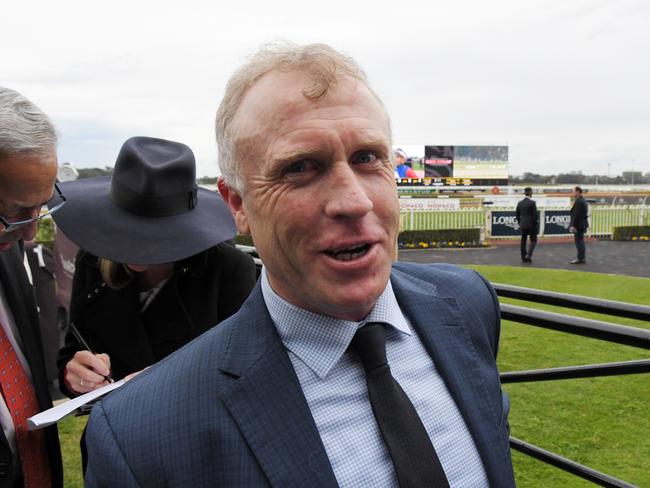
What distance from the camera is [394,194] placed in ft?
4.12

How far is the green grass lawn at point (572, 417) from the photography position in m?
3.47

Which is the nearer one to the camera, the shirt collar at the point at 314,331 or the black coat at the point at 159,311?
the shirt collar at the point at 314,331

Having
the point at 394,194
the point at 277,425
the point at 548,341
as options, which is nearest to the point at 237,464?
the point at 277,425

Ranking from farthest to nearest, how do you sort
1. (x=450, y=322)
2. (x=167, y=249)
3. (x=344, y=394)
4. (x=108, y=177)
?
(x=108, y=177), (x=167, y=249), (x=450, y=322), (x=344, y=394)

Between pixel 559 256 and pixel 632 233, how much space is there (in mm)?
6701

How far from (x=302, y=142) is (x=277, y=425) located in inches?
23.0

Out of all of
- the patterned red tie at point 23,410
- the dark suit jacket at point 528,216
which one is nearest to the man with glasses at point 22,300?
the patterned red tie at point 23,410

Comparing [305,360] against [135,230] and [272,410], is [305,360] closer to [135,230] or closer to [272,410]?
[272,410]

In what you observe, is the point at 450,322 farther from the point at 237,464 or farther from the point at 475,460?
the point at 237,464

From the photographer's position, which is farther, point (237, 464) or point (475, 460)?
point (475, 460)

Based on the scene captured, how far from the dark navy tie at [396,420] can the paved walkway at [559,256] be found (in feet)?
45.5

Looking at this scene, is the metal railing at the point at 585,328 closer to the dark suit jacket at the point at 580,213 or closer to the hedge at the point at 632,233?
the dark suit jacket at the point at 580,213

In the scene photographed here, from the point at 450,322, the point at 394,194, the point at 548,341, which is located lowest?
the point at 548,341

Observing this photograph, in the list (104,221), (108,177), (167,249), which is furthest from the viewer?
(108,177)
